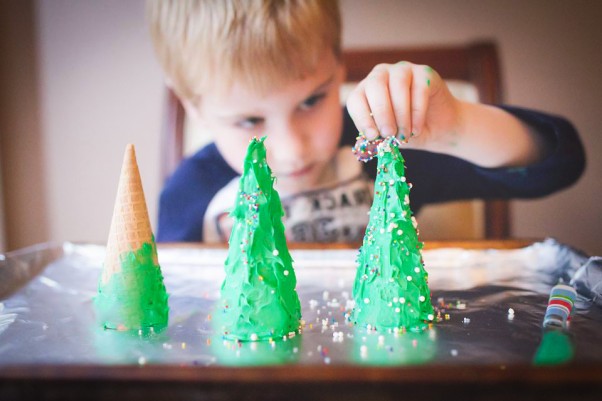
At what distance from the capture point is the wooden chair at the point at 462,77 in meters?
1.82

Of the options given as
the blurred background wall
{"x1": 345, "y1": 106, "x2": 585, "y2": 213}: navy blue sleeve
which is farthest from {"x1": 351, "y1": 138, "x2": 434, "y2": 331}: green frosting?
the blurred background wall

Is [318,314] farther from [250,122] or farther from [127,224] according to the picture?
[250,122]

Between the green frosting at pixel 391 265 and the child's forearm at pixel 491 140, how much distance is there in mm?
405

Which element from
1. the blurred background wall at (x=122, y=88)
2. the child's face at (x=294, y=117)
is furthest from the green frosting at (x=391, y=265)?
the blurred background wall at (x=122, y=88)

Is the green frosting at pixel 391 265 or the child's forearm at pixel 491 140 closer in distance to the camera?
the green frosting at pixel 391 265

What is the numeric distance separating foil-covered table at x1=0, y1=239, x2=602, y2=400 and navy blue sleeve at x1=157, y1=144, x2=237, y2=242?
38 centimetres

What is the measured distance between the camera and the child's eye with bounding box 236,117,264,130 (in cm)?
181

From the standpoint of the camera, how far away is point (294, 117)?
180 cm

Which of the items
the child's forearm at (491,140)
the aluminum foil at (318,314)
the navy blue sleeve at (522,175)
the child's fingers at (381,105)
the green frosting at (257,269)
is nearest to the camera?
the aluminum foil at (318,314)

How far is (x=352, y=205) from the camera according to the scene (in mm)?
1845

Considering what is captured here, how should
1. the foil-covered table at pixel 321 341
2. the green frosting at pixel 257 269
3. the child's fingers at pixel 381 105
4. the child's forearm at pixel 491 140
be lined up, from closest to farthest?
1. the foil-covered table at pixel 321 341
2. the green frosting at pixel 257 269
3. the child's fingers at pixel 381 105
4. the child's forearm at pixel 491 140

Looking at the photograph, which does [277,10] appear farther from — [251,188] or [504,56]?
[251,188]

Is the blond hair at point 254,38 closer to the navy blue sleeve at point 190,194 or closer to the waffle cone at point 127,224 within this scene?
the navy blue sleeve at point 190,194

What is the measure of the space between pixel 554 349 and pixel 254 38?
47.8 inches
